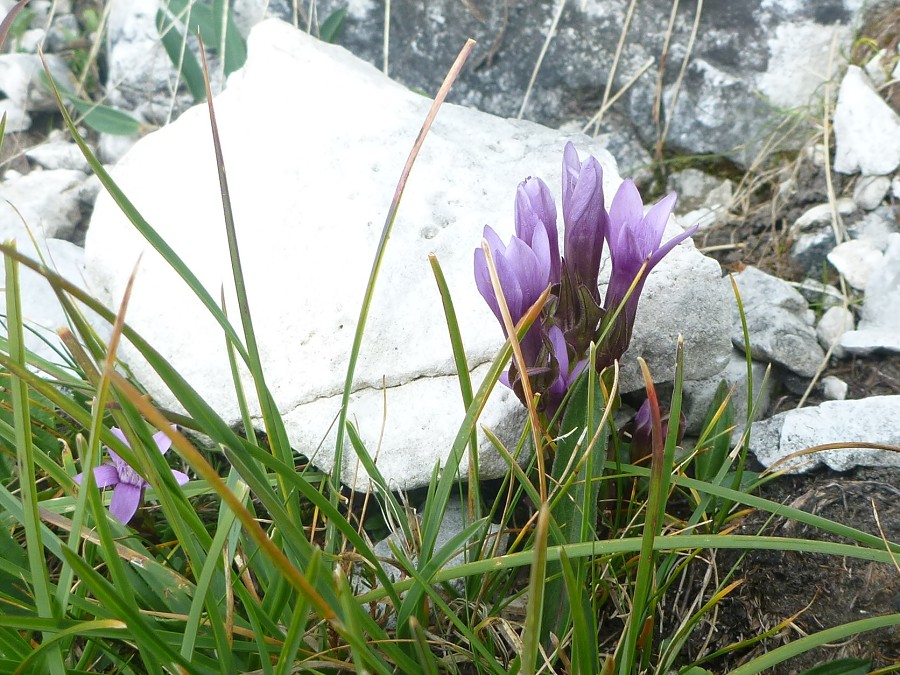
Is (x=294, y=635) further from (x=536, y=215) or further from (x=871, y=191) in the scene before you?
(x=871, y=191)

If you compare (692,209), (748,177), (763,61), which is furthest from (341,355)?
(763,61)

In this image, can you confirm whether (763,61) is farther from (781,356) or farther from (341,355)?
(341,355)

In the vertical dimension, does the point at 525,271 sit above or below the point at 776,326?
above

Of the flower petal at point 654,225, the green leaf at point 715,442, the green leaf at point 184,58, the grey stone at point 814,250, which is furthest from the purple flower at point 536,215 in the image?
the green leaf at point 184,58

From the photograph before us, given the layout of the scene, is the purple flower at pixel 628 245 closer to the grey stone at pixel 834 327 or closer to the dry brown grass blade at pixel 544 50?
the grey stone at pixel 834 327

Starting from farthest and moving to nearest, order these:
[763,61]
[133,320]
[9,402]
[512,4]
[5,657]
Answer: [512,4] < [763,61] < [133,320] < [9,402] < [5,657]

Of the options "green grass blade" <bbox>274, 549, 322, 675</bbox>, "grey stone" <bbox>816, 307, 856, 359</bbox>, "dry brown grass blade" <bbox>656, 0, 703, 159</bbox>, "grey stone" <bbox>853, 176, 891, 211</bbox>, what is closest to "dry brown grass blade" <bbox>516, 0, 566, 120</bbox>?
"dry brown grass blade" <bbox>656, 0, 703, 159</bbox>

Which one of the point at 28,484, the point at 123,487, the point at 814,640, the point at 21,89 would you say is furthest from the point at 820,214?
the point at 21,89
